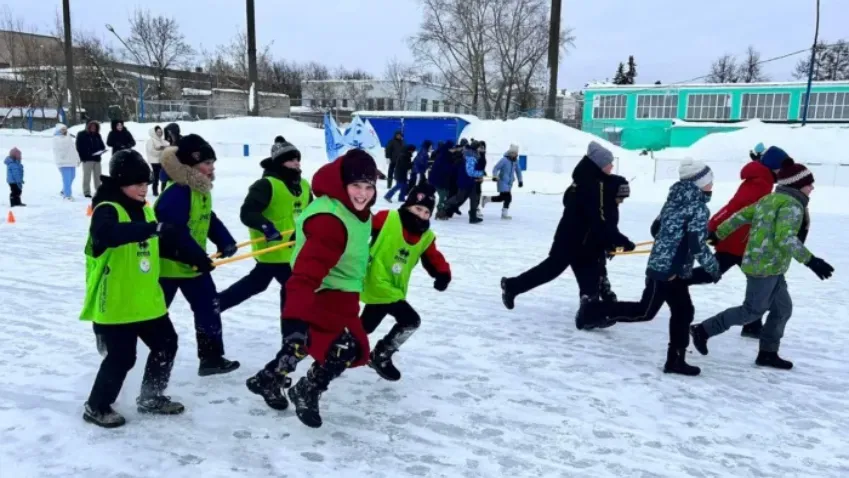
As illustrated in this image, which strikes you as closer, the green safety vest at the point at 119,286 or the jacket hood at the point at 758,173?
the green safety vest at the point at 119,286

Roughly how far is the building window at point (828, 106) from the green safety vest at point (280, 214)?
45331 mm

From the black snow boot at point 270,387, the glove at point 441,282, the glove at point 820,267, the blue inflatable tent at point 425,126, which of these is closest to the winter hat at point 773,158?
the glove at point 820,267

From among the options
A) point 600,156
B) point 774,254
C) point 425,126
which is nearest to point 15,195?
point 600,156

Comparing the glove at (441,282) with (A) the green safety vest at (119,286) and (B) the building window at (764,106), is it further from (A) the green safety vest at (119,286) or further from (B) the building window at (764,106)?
(B) the building window at (764,106)

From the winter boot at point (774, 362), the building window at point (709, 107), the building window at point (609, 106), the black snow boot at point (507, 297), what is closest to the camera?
the winter boot at point (774, 362)

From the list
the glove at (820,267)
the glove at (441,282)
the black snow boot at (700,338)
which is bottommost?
the black snow boot at (700,338)

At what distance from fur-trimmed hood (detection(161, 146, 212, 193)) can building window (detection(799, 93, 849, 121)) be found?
46161 millimetres

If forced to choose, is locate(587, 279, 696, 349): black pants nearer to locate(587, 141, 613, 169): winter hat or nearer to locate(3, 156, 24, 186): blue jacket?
locate(587, 141, 613, 169): winter hat

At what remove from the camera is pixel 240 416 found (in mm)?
3633

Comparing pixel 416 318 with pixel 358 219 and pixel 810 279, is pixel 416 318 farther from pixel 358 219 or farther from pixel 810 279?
pixel 810 279

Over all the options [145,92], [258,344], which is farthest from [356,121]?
[145,92]

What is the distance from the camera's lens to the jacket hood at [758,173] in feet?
17.9

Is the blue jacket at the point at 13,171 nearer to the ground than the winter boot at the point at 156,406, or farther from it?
farther from it

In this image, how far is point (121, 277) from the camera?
10.6 feet
